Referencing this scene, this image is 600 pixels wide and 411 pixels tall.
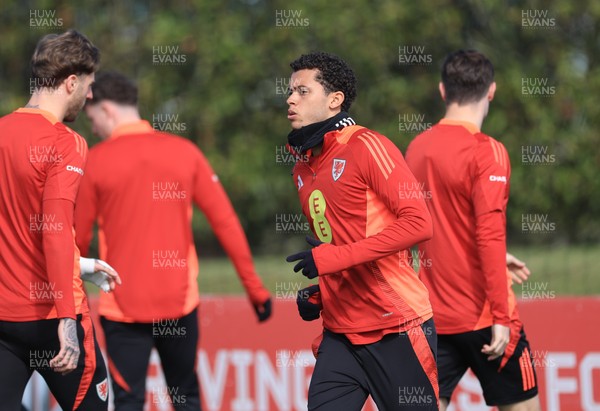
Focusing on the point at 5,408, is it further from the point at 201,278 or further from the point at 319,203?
the point at 201,278

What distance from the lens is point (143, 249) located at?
618 centimetres

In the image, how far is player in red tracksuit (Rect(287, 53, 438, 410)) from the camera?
14.4 feet

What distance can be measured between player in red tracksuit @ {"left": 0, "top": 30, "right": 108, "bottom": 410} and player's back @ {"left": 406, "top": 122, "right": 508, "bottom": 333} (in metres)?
1.72

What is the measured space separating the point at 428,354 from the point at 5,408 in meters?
1.82

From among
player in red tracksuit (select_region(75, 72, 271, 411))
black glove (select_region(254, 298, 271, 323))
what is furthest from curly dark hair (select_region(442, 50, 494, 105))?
black glove (select_region(254, 298, 271, 323))

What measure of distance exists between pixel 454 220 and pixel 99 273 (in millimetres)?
1758

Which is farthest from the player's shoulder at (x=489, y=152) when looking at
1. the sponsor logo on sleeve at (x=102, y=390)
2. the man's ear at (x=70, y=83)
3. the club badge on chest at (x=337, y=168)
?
the sponsor logo on sleeve at (x=102, y=390)

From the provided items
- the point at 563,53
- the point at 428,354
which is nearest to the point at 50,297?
the point at 428,354

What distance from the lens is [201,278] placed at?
1090cm

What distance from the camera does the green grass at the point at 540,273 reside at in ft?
31.0

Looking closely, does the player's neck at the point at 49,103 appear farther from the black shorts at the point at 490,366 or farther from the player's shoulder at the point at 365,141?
the black shorts at the point at 490,366

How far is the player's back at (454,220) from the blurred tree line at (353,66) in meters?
6.72

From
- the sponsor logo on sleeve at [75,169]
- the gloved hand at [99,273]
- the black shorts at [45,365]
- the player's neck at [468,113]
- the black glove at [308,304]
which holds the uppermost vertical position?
the player's neck at [468,113]

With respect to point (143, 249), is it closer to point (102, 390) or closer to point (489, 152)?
point (102, 390)
